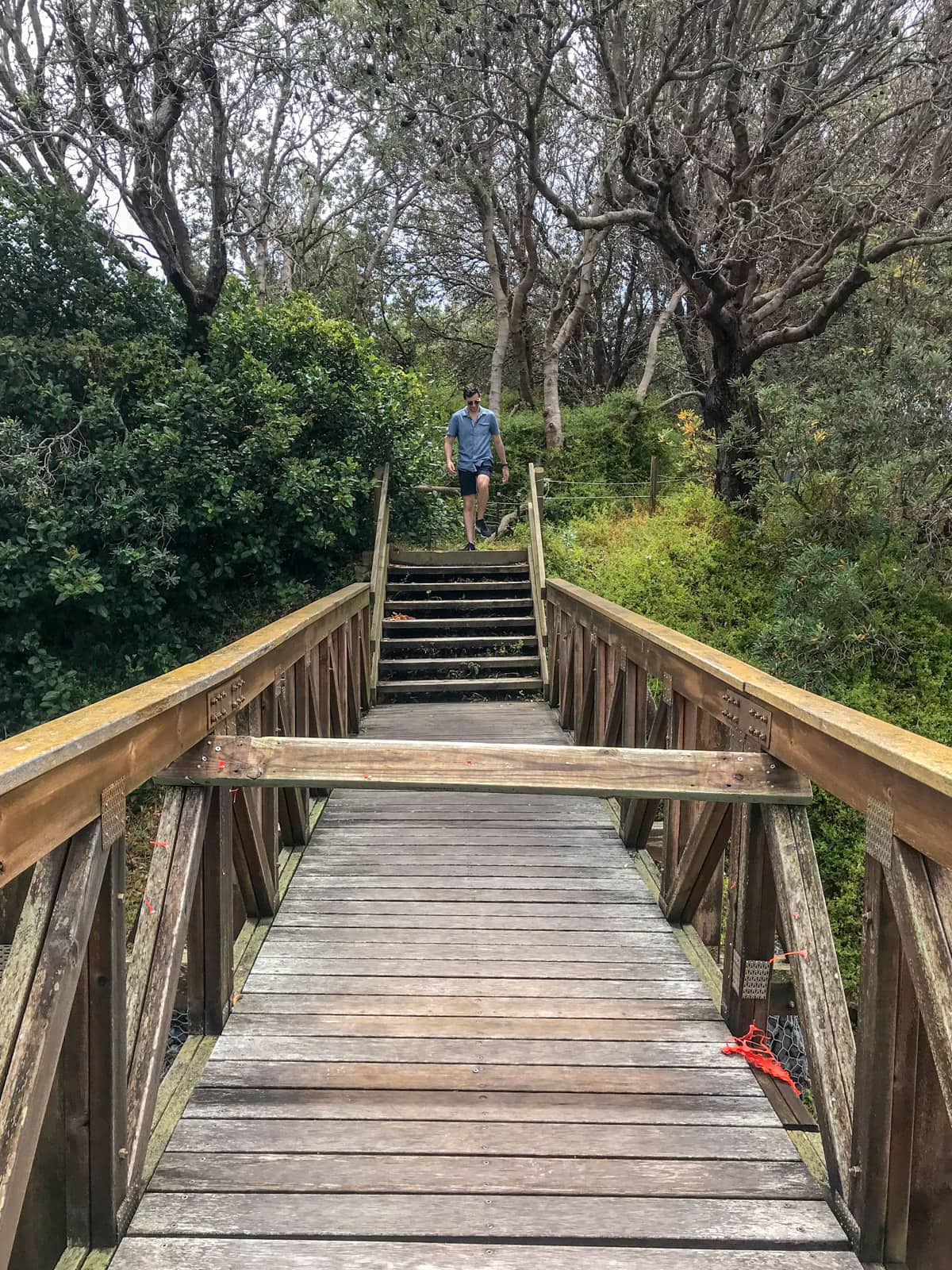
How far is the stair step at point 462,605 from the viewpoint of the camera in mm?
8828

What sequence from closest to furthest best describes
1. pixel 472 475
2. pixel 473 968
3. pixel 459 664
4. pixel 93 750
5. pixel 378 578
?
pixel 93 750 → pixel 473 968 → pixel 459 664 → pixel 378 578 → pixel 472 475

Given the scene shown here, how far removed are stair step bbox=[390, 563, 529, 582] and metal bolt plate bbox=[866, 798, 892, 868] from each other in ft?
25.4

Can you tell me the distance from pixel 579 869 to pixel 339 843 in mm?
1172

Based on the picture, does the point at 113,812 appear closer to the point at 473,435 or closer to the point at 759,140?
the point at 473,435

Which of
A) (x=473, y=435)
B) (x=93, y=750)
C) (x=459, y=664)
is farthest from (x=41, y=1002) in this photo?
(x=473, y=435)

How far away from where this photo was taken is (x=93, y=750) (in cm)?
168

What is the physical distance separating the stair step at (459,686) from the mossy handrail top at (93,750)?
181 inches

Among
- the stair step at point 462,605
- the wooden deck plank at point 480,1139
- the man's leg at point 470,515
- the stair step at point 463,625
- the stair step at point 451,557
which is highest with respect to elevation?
the man's leg at point 470,515

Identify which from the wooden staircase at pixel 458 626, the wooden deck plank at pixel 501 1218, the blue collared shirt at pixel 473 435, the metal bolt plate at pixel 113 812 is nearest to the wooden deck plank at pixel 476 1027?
the wooden deck plank at pixel 501 1218

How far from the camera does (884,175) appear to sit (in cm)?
913

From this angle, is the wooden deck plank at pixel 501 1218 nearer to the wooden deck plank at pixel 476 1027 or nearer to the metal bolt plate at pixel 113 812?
the wooden deck plank at pixel 476 1027

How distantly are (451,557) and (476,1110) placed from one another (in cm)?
773

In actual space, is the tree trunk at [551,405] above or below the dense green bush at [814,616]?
above

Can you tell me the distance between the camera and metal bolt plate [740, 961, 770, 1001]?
2520mm
